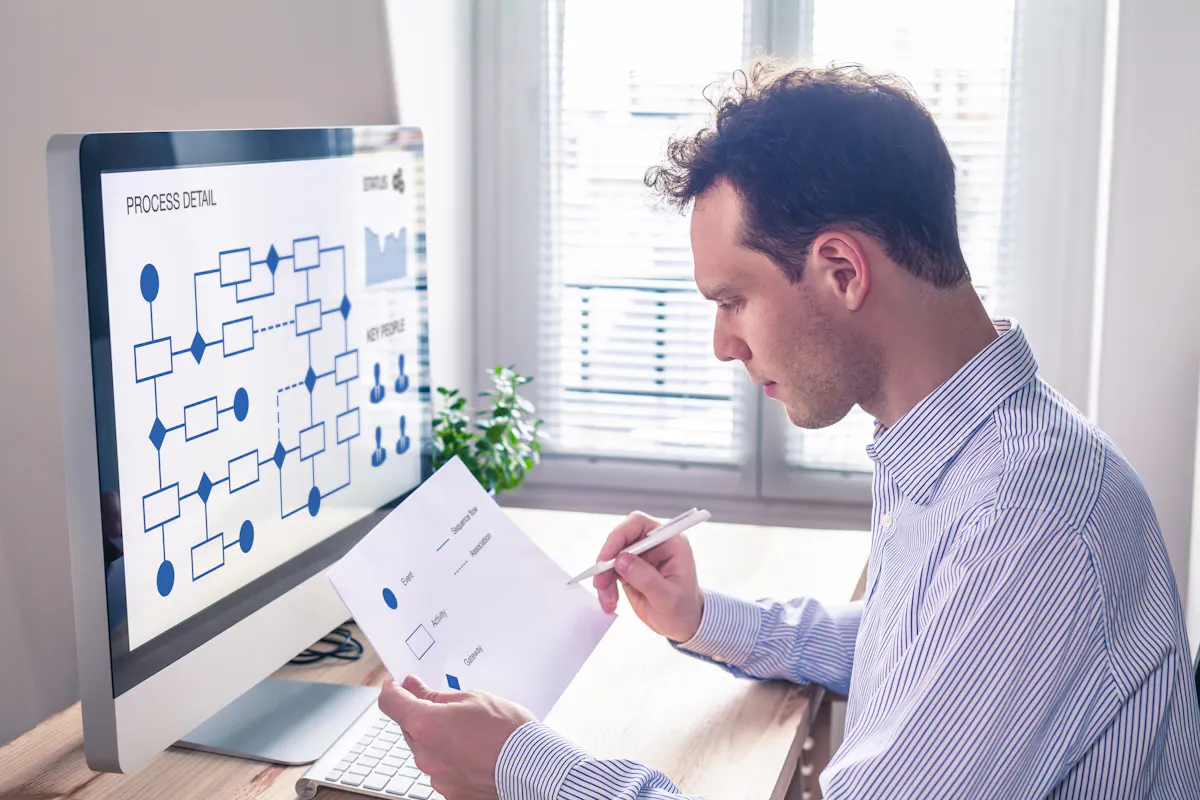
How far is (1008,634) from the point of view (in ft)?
2.58

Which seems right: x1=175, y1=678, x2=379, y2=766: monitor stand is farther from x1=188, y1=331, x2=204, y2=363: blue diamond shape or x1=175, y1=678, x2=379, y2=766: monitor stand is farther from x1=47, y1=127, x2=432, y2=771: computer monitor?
x1=188, y1=331, x2=204, y2=363: blue diamond shape

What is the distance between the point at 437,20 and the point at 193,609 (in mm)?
1465

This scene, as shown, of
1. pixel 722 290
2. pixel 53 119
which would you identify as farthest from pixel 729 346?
pixel 53 119

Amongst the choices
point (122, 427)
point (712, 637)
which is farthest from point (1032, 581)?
point (122, 427)

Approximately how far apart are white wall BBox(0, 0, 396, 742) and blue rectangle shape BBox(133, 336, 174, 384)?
68 centimetres

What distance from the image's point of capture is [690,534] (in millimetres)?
1882

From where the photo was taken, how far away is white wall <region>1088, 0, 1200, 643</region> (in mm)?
1918

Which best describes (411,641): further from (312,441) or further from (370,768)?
(312,441)

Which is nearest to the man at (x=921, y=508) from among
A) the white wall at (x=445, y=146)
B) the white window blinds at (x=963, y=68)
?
the white wall at (x=445, y=146)

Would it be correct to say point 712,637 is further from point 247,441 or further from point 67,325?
point 67,325

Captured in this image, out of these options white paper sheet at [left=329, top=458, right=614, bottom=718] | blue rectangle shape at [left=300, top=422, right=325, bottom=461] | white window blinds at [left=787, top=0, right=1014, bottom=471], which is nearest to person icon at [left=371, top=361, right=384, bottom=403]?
blue rectangle shape at [left=300, top=422, right=325, bottom=461]

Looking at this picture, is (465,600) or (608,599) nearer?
(465,600)

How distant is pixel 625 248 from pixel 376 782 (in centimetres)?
151

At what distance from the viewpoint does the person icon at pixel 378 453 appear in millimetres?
1385
